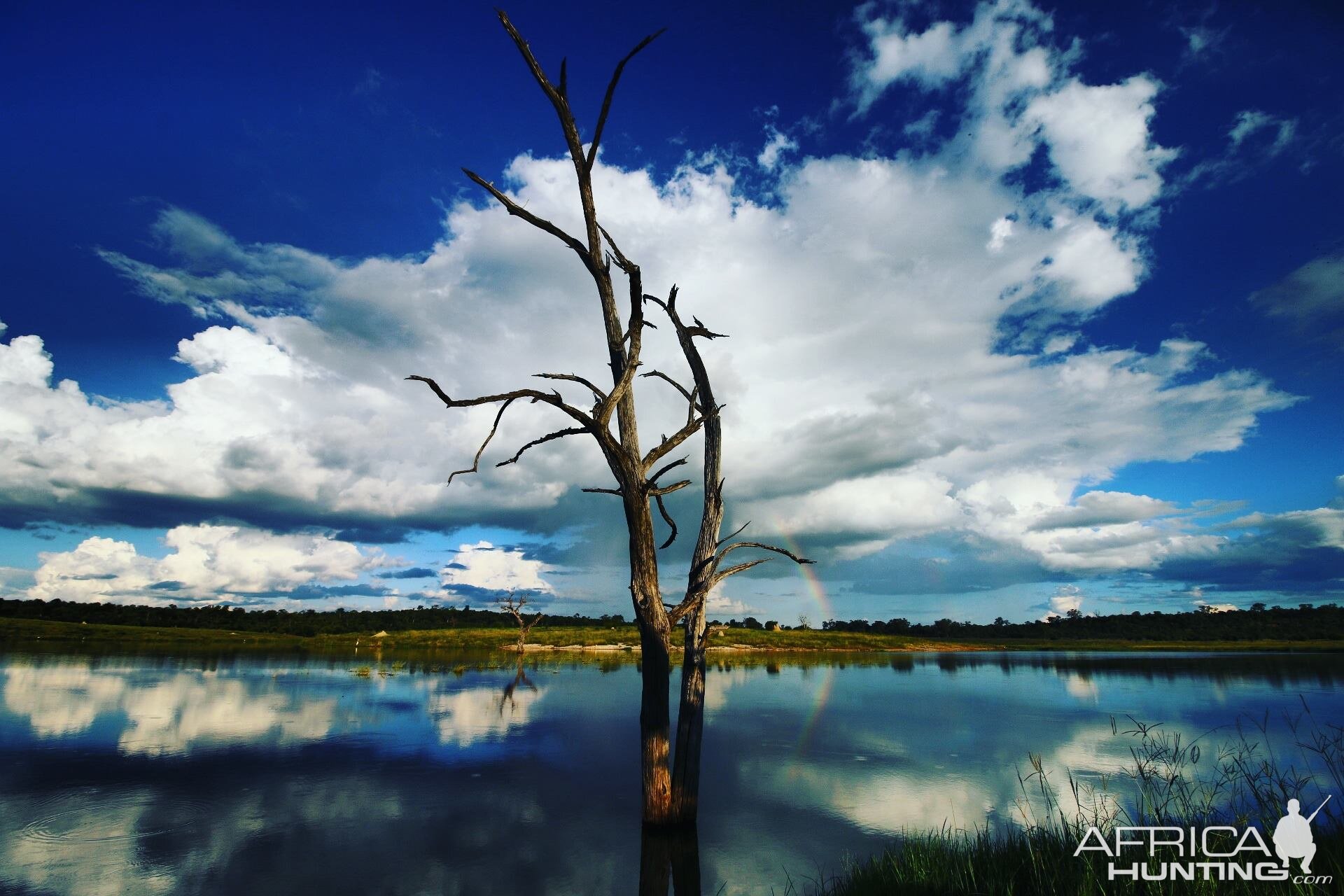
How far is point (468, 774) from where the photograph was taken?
1504cm

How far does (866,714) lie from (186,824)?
23.9 metres

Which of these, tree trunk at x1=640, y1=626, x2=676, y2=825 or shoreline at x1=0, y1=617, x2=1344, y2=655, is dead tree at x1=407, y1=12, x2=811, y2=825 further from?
shoreline at x1=0, y1=617, x2=1344, y2=655

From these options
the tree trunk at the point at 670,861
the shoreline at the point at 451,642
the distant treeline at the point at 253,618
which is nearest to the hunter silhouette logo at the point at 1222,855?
the tree trunk at the point at 670,861

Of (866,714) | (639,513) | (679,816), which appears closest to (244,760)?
(679,816)

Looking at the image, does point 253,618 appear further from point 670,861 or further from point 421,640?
point 670,861

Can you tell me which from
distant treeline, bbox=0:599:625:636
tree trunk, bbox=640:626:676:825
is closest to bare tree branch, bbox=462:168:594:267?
tree trunk, bbox=640:626:676:825

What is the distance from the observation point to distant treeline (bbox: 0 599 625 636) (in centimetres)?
10475

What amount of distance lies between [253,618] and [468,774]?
440ft

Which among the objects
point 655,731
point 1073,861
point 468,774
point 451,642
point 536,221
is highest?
point 536,221

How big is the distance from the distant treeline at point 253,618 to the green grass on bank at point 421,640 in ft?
27.3

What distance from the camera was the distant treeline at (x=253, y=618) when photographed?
104750mm

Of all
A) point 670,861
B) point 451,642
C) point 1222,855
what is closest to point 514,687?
point 670,861

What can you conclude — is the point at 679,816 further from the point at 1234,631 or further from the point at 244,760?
the point at 1234,631

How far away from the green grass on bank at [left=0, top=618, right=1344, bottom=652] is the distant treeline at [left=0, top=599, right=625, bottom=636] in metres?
8.32
